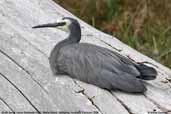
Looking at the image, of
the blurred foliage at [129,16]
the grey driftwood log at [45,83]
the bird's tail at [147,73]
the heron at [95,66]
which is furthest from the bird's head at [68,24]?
the blurred foliage at [129,16]

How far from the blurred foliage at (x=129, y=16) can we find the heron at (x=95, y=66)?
2.15 metres

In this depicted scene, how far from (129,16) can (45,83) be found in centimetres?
304

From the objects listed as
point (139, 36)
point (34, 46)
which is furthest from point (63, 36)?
point (139, 36)

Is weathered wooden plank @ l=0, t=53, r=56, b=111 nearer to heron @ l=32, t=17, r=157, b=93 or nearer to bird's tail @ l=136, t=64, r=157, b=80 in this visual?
heron @ l=32, t=17, r=157, b=93

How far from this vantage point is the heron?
150 inches

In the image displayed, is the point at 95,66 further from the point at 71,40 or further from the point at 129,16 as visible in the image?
the point at 129,16

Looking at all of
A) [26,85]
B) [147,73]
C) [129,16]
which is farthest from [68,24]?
[129,16]

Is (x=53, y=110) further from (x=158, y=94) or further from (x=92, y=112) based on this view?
(x=158, y=94)

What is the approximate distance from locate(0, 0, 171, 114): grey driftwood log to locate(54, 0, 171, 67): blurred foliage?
5.82ft

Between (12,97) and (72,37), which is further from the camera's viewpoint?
(72,37)

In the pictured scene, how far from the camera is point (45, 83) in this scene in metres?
3.92

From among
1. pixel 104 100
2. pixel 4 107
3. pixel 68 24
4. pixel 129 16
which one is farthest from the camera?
pixel 129 16

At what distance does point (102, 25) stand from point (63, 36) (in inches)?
90.4

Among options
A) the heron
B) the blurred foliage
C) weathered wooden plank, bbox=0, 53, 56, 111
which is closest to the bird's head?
the heron
